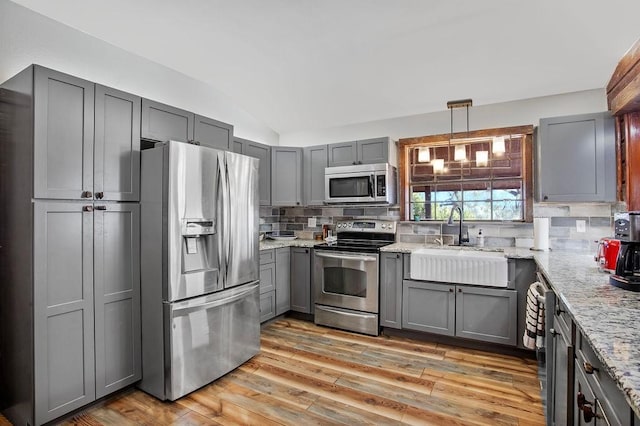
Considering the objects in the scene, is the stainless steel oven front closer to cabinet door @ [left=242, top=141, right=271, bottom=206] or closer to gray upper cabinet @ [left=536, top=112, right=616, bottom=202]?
cabinet door @ [left=242, top=141, right=271, bottom=206]

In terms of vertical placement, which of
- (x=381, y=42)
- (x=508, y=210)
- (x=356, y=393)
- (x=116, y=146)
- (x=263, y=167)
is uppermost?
(x=381, y=42)

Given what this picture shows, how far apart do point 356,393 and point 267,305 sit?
154cm

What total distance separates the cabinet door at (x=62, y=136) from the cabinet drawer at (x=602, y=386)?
103 inches

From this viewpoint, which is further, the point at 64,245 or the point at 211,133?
the point at 211,133

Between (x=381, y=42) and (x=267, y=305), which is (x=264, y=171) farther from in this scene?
(x=381, y=42)

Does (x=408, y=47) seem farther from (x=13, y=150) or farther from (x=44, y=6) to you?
(x=13, y=150)

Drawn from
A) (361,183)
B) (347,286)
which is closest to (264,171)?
(361,183)

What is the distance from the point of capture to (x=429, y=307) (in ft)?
10.2

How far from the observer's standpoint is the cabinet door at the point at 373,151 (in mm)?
3686

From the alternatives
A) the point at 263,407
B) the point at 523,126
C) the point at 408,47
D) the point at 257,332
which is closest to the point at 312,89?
the point at 408,47

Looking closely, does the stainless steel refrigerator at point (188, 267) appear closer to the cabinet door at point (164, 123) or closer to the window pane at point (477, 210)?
the cabinet door at point (164, 123)

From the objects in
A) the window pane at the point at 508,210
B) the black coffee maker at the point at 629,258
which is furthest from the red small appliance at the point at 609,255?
the window pane at the point at 508,210

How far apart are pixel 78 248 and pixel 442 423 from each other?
249cm

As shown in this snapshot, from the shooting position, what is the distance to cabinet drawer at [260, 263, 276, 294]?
11.4ft
